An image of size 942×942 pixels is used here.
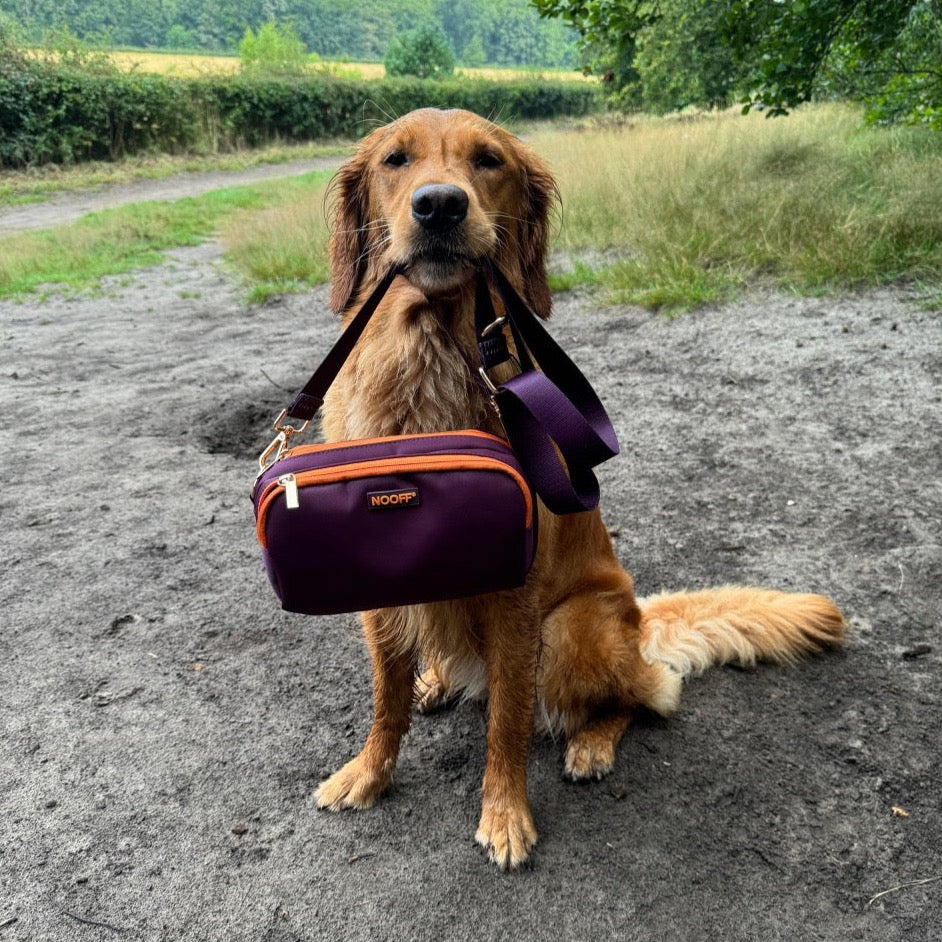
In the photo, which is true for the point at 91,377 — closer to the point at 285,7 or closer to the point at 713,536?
the point at 713,536

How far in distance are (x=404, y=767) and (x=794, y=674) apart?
1322mm

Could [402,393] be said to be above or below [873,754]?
above

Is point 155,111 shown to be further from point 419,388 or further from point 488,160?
point 419,388

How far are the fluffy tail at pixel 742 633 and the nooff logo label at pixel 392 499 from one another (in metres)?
1.26

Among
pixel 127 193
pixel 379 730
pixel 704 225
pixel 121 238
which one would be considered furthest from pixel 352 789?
pixel 127 193

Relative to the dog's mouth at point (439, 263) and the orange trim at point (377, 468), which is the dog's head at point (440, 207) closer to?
the dog's mouth at point (439, 263)

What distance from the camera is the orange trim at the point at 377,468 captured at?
1443mm

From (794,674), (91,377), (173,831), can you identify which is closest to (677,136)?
(91,377)

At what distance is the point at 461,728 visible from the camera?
2328 millimetres

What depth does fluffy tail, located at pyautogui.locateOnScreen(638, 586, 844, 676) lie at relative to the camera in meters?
2.40

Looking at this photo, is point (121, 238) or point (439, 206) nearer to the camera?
point (439, 206)

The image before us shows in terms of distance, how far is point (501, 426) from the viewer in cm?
183

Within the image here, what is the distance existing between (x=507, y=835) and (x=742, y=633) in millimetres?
1063

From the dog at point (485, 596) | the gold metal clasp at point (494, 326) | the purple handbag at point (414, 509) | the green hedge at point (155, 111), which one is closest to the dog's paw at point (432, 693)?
the dog at point (485, 596)
